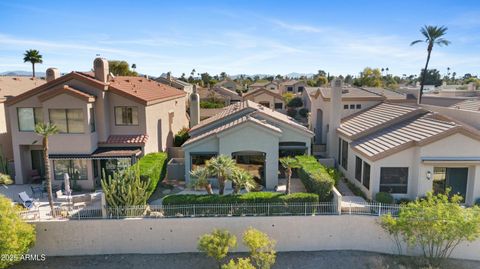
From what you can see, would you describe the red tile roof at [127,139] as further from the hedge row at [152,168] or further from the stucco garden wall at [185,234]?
the stucco garden wall at [185,234]

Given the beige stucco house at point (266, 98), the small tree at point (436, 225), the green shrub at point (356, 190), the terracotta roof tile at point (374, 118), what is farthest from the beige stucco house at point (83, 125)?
the beige stucco house at point (266, 98)

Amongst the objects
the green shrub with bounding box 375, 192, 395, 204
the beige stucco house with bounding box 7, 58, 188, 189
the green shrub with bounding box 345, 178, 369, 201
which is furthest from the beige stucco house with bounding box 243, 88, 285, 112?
the green shrub with bounding box 375, 192, 395, 204

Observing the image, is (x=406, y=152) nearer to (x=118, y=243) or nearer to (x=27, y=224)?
(x=118, y=243)

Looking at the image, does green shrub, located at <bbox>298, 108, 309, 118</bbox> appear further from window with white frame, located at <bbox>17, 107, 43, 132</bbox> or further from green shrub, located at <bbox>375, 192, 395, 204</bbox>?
window with white frame, located at <bbox>17, 107, 43, 132</bbox>

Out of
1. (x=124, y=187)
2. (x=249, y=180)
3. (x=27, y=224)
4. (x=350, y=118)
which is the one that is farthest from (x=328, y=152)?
(x=27, y=224)

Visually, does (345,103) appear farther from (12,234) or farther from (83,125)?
(12,234)

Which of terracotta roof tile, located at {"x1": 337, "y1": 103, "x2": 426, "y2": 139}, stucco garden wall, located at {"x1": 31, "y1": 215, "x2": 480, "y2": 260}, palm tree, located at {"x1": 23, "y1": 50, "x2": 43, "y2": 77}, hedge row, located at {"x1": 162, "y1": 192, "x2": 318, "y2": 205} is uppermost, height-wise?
palm tree, located at {"x1": 23, "y1": 50, "x2": 43, "y2": 77}
